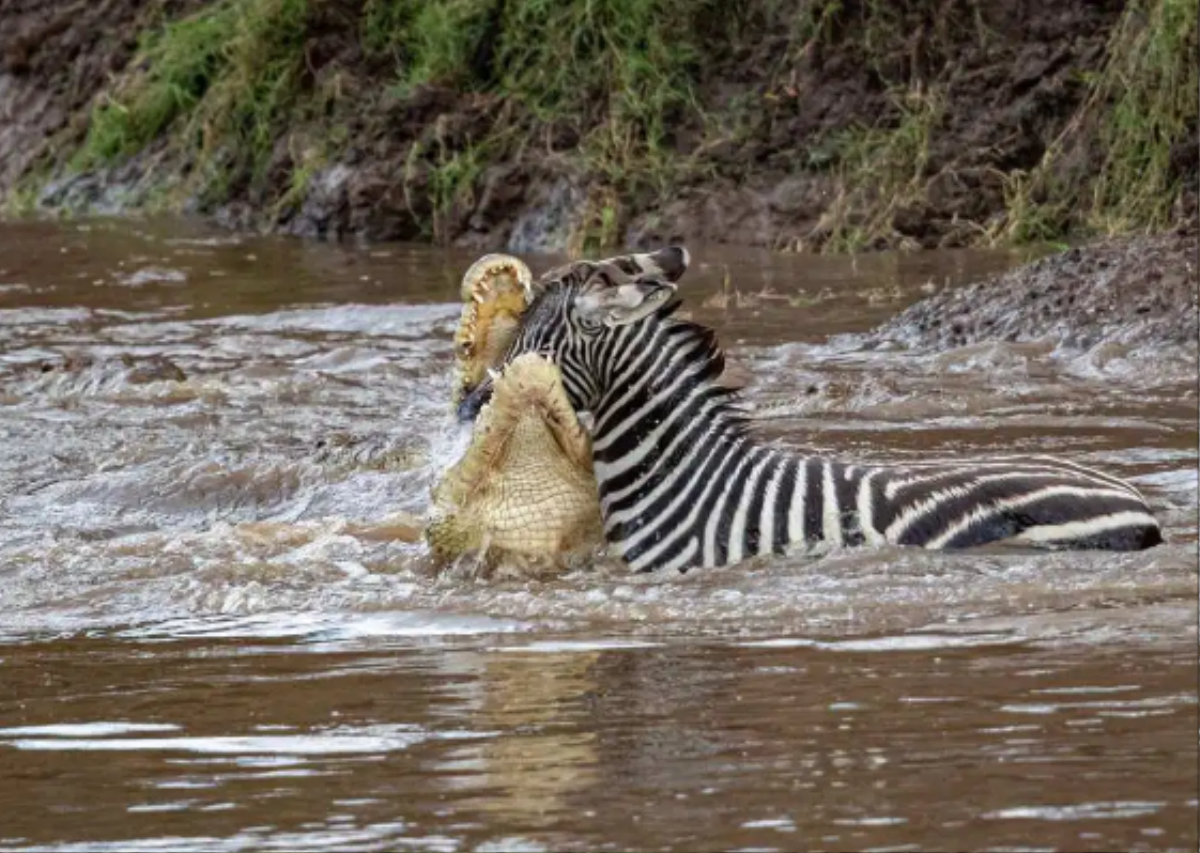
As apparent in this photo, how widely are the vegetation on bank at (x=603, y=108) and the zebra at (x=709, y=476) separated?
7.41 metres

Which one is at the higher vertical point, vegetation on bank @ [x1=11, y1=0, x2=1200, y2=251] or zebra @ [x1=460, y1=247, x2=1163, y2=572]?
vegetation on bank @ [x1=11, y1=0, x2=1200, y2=251]

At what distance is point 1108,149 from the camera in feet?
51.8

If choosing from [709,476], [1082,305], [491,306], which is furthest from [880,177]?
[709,476]

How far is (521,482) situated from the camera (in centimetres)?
811

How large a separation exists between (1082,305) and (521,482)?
17.5ft

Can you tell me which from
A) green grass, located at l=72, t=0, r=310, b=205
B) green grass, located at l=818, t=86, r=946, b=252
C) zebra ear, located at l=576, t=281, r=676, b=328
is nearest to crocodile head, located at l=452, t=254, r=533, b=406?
zebra ear, located at l=576, t=281, r=676, b=328

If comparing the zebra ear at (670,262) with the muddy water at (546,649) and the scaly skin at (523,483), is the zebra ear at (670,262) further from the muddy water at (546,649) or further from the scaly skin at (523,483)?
the muddy water at (546,649)

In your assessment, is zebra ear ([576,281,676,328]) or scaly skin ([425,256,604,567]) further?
scaly skin ([425,256,604,567])

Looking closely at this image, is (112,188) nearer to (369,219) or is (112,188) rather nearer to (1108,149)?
(369,219)

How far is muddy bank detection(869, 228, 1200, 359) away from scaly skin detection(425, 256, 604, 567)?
183 inches

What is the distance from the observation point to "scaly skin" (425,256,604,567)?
8016 millimetres

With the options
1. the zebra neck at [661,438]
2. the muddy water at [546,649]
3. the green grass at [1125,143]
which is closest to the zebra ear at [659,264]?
the zebra neck at [661,438]

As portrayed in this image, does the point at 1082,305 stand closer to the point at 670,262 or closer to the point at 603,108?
the point at 670,262

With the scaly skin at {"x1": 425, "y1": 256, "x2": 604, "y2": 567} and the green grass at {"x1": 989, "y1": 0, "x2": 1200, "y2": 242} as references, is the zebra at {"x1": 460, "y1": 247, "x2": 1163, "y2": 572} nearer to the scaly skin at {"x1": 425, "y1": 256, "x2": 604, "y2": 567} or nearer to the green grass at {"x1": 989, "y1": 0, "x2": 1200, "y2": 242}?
Answer: the scaly skin at {"x1": 425, "y1": 256, "x2": 604, "y2": 567}
